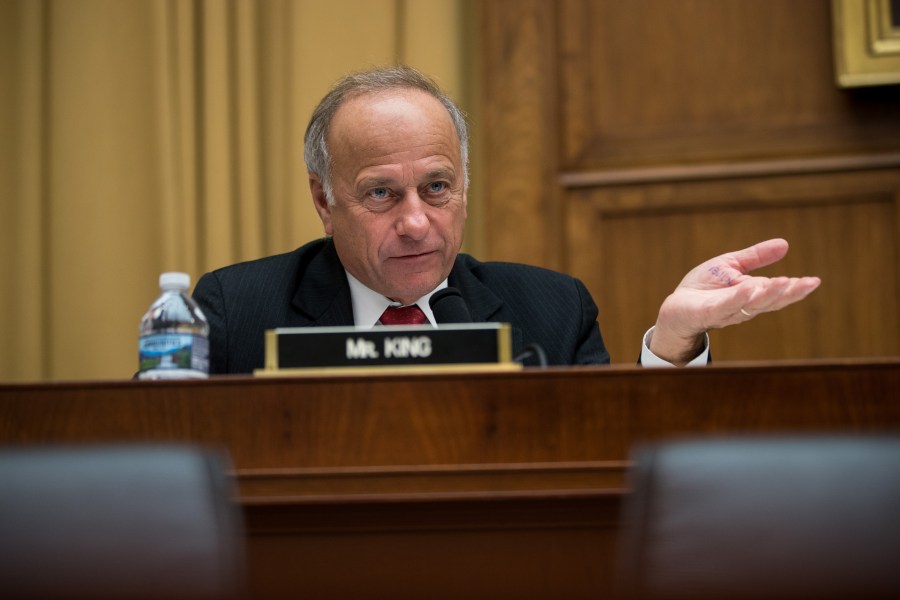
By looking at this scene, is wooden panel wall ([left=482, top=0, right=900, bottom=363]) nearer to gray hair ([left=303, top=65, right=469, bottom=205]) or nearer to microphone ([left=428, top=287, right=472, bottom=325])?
gray hair ([left=303, top=65, right=469, bottom=205])

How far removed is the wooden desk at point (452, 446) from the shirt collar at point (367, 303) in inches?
38.4

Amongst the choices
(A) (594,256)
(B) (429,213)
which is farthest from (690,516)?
(A) (594,256)

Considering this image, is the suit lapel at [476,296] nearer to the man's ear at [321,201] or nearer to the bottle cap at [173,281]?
the man's ear at [321,201]

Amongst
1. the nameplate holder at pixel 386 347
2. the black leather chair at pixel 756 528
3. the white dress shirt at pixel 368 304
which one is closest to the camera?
the black leather chair at pixel 756 528

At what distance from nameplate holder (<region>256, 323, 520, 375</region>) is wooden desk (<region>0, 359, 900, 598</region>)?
0.35 ft

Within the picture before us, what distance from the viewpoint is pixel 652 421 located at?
114 centimetres

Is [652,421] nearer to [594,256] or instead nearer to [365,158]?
[365,158]

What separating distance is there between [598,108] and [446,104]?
0.83 metres

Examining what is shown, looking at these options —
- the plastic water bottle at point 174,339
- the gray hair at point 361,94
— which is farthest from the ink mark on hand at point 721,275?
the plastic water bottle at point 174,339

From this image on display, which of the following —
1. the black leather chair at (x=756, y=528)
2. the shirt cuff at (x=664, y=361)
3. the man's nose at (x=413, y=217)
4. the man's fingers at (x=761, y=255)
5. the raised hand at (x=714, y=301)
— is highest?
the man's nose at (x=413, y=217)

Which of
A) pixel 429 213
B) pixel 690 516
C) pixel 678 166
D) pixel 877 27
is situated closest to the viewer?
pixel 690 516

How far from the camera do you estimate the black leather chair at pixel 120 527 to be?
0.62 meters

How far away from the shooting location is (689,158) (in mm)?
Result: 2893

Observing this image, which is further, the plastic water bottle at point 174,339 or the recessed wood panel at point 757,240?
the recessed wood panel at point 757,240
